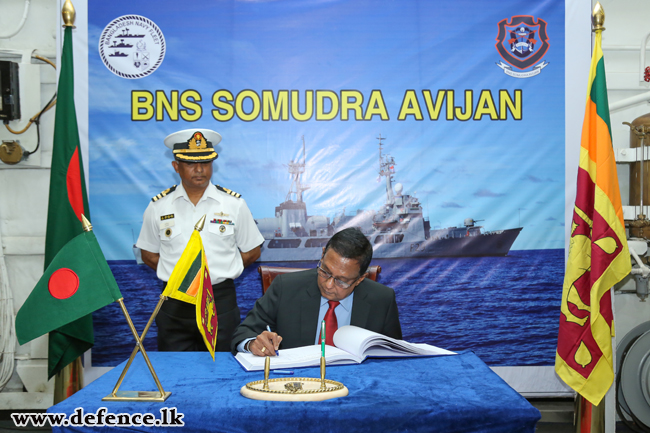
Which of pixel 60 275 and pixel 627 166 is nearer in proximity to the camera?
pixel 60 275

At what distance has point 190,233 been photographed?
→ 9.09 ft

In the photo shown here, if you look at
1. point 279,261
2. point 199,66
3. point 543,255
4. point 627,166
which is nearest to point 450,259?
point 543,255

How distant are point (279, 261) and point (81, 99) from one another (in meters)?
1.58

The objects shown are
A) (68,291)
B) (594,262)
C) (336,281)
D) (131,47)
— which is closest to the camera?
(68,291)

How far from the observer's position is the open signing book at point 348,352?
1.55 m

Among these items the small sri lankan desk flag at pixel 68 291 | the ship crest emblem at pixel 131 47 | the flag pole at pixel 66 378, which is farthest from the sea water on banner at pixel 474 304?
the small sri lankan desk flag at pixel 68 291

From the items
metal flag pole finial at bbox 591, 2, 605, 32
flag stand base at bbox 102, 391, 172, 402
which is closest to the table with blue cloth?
flag stand base at bbox 102, 391, 172, 402

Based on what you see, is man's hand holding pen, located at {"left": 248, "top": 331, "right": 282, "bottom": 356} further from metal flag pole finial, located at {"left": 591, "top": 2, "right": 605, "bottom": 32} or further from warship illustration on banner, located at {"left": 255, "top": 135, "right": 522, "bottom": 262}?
metal flag pole finial, located at {"left": 591, "top": 2, "right": 605, "bottom": 32}

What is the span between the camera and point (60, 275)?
1410 mm

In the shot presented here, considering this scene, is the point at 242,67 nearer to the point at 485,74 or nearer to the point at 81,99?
the point at 81,99

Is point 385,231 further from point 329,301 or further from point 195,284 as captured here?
point 195,284

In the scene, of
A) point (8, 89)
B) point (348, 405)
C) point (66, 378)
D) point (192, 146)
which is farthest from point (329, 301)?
point (8, 89)

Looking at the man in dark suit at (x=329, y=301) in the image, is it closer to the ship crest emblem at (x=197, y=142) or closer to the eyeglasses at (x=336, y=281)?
the eyeglasses at (x=336, y=281)

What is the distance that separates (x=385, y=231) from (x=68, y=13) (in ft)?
7.33
